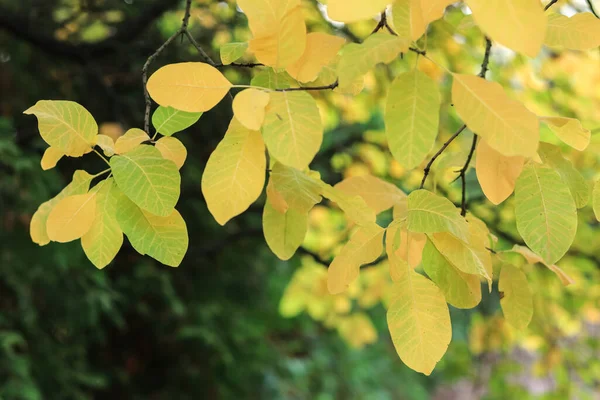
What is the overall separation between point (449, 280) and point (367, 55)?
21 centimetres

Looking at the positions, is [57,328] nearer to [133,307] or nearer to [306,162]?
[133,307]

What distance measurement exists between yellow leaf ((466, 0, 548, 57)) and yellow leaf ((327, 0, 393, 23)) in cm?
5

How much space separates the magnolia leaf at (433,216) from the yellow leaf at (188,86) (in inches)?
6.6

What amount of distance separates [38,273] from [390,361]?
2.58 meters

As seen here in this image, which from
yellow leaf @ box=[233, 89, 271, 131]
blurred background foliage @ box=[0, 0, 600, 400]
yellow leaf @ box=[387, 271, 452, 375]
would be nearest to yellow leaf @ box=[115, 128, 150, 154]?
yellow leaf @ box=[233, 89, 271, 131]

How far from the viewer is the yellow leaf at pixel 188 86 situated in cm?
46

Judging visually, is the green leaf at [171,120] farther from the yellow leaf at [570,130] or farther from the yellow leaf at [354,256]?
the yellow leaf at [570,130]

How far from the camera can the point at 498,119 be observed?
409mm

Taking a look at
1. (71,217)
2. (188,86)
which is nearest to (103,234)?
(71,217)

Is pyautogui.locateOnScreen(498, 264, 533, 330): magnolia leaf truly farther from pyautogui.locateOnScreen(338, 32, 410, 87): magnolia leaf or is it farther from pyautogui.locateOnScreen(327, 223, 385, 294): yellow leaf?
pyautogui.locateOnScreen(338, 32, 410, 87): magnolia leaf

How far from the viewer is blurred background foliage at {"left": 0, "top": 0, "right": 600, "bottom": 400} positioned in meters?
1.62

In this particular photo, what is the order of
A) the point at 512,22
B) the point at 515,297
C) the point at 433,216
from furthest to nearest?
1. the point at 515,297
2. the point at 433,216
3. the point at 512,22

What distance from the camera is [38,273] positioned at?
171 cm

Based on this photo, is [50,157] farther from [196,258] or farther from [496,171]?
[196,258]
